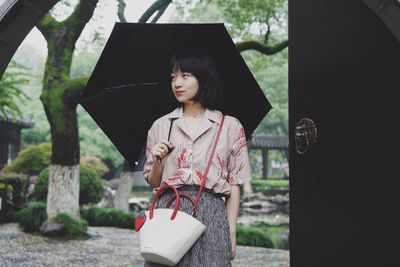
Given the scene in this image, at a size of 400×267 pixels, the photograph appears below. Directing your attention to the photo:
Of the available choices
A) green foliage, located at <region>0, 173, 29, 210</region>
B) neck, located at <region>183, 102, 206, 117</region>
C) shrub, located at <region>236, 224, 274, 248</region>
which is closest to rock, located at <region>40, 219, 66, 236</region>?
green foliage, located at <region>0, 173, 29, 210</region>

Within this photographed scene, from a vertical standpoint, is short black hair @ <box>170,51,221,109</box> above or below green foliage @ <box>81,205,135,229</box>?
above

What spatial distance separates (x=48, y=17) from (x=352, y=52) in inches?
374

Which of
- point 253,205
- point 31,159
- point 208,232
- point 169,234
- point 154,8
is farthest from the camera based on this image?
point 253,205

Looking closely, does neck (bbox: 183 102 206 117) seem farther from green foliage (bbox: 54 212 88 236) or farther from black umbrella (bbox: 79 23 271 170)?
green foliage (bbox: 54 212 88 236)

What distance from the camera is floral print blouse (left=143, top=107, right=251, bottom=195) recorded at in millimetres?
2090

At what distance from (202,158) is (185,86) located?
0.34m

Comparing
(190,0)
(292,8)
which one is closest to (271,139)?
(190,0)

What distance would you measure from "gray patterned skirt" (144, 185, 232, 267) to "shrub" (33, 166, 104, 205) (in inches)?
403

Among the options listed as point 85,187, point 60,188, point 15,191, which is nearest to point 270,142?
point 85,187

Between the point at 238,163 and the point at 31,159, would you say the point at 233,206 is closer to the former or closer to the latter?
the point at 238,163

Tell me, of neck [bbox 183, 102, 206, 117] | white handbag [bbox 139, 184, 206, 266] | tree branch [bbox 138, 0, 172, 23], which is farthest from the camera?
tree branch [bbox 138, 0, 172, 23]

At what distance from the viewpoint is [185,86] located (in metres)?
2.20

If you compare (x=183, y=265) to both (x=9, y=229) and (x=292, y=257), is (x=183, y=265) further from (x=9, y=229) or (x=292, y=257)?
(x=9, y=229)

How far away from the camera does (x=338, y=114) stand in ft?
7.58
